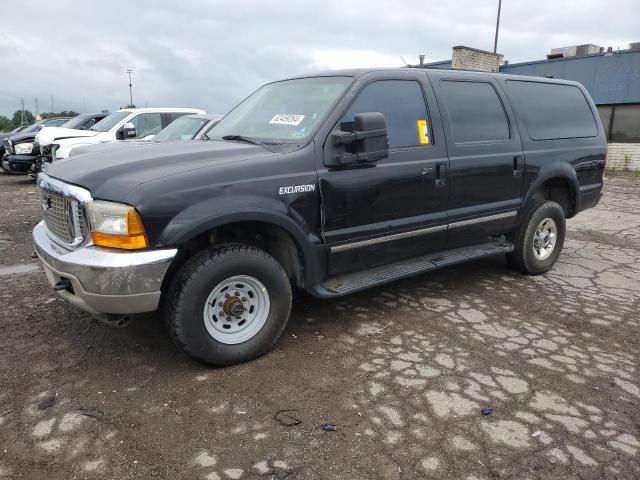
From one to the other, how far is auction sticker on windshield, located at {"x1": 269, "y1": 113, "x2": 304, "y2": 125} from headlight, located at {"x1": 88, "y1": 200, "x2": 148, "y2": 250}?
1.44 meters

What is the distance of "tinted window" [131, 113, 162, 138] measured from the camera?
10797 mm

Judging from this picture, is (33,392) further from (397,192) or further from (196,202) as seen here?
(397,192)

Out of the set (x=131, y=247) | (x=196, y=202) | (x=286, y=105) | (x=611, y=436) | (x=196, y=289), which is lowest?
(x=611, y=436)

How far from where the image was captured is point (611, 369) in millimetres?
3318

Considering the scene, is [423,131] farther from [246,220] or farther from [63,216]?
[63,216]

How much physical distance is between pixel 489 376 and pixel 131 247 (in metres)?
2.27

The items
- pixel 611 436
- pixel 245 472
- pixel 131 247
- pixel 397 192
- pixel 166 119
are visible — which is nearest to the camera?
pixel 245 472

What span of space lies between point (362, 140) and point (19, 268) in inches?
159

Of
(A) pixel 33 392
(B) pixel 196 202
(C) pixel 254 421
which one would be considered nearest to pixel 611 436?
(C) pixel 254 421

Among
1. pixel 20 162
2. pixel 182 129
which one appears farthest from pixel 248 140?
pixel 20 162

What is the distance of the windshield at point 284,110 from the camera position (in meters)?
3.69

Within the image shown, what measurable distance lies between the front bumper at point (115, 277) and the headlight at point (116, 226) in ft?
0.16

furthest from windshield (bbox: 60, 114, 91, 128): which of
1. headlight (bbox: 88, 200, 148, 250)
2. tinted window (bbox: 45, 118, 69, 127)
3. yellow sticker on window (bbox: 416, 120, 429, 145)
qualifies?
headlight (bbox: 88, 200, 148, 250)

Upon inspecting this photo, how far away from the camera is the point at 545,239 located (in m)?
5.32
